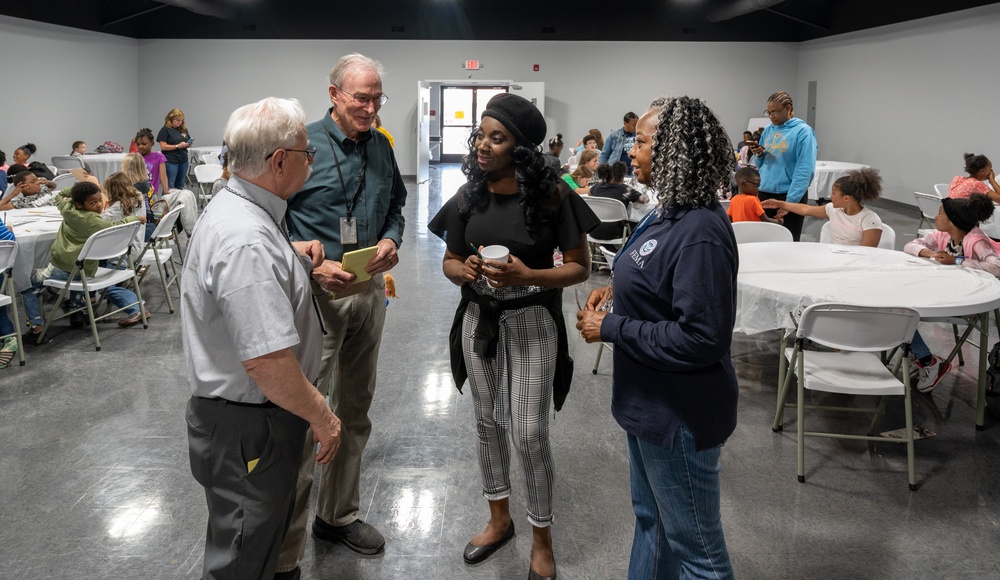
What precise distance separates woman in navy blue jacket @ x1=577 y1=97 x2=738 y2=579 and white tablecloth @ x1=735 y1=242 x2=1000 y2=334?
1.79 m

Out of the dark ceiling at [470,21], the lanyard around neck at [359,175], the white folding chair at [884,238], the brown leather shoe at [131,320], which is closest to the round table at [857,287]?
the white folding chair at [884,238]

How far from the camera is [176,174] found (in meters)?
11.6

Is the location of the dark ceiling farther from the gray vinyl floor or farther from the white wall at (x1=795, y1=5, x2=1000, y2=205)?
the gray vinyl floor

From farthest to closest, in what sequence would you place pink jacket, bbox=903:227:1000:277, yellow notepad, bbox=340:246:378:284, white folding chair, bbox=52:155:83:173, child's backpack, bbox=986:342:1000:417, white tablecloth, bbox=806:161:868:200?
white tablecloth, bbox=806:161:868:200 < white folding chair, bbox=52:155:83:173 < pink jacket, bbox=903:227:1000:277 < child's backpack, bbox=986:342:1000:417 < yellow notepad, bbox=340:246:378:284

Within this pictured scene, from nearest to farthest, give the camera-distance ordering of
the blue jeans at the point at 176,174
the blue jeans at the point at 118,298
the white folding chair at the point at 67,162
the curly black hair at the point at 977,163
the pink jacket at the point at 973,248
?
the pink jacket at the point at 973,248
the blue jeans at the point at 118,298
the curly black hair at the point at 977,163
the white folding chair at the point at 67,162
the blue jeans at the point at 176,174

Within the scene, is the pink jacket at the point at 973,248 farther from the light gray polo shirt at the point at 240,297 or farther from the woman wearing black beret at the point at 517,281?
the light gray polo shirt at the point at 240,297

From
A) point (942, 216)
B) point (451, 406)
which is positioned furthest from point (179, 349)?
point (942, 216)

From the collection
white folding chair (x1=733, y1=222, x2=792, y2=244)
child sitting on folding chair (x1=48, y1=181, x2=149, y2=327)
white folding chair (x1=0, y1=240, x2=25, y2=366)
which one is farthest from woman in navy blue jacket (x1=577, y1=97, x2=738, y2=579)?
child sitting on folding chair (x1=48, y1=181, x2=149, y2=327)

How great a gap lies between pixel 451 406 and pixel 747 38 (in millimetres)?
14427

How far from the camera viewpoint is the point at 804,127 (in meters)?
5.75

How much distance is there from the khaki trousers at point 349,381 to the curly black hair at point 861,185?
3276mm

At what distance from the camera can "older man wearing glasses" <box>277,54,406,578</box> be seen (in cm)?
236

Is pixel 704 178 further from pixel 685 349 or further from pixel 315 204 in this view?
pixel 315 204

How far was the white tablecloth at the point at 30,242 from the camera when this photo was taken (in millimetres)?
4828
